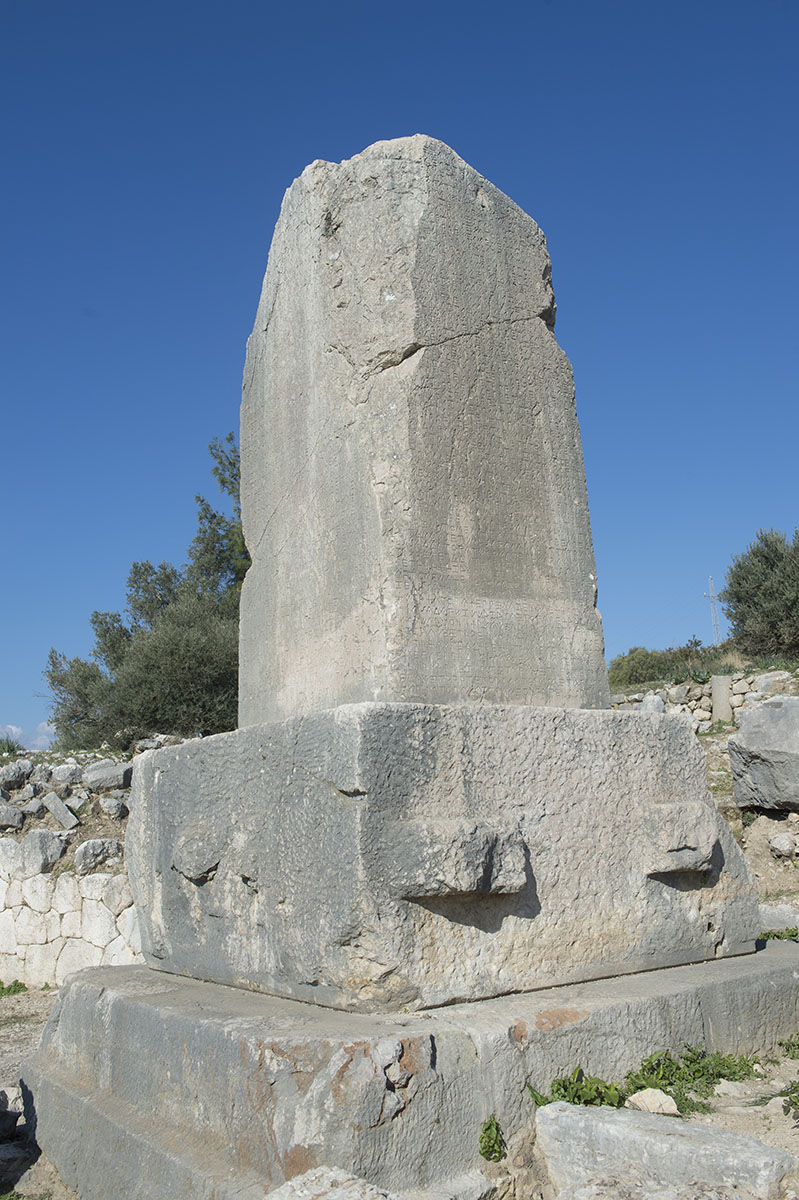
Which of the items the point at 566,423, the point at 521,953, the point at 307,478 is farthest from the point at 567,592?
the point at 521,953

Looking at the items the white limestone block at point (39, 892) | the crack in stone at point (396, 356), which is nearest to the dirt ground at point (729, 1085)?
the white limestone block at point (39, 892)

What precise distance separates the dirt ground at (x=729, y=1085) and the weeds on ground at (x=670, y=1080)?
4 cm

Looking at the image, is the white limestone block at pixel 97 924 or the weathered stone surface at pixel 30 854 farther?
the weathered stone surface at pixel 30 854

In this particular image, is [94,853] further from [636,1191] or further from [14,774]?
[636,1191]

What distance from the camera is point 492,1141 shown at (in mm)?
2100

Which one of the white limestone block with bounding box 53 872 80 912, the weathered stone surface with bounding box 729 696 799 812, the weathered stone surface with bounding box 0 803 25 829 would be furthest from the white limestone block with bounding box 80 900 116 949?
the weathered stone surface with bounding box 729 696 799 812

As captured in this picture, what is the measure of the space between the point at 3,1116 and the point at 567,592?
8.74ft

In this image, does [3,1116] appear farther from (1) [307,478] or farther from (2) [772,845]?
(2) [772,845]

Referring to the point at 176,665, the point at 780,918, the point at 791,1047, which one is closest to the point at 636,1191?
the point at 791,1047

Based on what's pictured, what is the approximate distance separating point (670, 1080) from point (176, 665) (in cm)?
1401

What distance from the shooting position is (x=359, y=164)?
298 cm

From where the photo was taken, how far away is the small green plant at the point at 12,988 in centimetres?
767

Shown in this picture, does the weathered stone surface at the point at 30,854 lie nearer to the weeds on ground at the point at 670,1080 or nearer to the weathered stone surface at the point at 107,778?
the weathered stone surface at the point at 107,778

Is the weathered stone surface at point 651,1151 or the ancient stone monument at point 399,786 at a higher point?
the ancient stone monument at point 399,786
